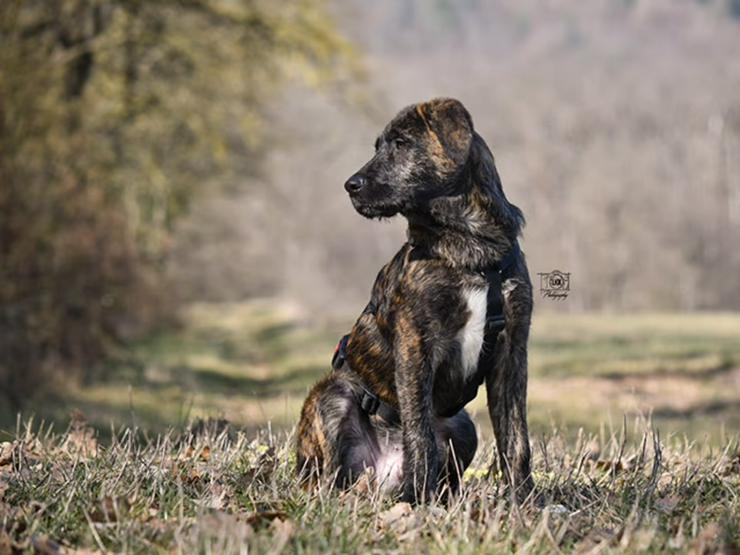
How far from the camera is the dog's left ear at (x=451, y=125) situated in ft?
14.3

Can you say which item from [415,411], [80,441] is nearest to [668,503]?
[415,411]

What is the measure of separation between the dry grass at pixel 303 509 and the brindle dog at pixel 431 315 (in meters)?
0.22

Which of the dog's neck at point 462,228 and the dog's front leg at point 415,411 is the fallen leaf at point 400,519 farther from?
the dog's neck at point 462,228

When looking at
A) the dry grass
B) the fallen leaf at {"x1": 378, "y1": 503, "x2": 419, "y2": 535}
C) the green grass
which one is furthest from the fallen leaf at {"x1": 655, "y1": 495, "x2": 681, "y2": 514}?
the green grass

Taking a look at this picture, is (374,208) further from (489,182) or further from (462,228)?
(489,182)

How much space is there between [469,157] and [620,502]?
1.69 meters

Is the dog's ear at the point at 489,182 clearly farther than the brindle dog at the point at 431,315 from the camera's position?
Yes

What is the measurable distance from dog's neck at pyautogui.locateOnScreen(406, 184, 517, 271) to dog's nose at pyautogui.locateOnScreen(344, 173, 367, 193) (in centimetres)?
27

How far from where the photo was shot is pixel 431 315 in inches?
167

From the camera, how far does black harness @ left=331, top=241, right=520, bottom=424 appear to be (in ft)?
13.9

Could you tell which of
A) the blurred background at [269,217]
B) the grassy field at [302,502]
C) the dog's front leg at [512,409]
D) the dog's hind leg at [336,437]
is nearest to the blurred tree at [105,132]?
the blurred background at [269,217]

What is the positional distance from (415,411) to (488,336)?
46cm

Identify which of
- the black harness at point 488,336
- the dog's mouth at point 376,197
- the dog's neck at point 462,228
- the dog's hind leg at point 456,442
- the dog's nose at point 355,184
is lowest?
the dog's hind leg at point 456,442

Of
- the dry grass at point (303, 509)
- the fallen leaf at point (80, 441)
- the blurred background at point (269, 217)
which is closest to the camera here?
the dry grass at point (303, 509)
